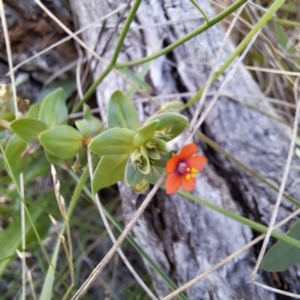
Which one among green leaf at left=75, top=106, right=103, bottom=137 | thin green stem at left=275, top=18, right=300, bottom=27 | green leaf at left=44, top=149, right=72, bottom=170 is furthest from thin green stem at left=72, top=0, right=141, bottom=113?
thin green stem at left=275, top=18, right=300, bottom=27

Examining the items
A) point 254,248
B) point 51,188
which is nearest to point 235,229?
point 254,248

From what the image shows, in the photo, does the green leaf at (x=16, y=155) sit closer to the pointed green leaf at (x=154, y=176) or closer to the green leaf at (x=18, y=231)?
the green leaf at (x=18, y=231)

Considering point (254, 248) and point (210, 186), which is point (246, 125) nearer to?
point (210, 186)

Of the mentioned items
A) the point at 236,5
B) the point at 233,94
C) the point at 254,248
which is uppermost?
the point at 236,5

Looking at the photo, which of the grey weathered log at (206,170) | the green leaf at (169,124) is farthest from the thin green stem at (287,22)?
the green leaf at (169,124)

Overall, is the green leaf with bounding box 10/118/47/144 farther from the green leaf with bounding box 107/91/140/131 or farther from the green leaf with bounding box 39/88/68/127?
the green leaf with bounding box 107/91/140/131

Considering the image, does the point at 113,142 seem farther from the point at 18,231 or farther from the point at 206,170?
the point at 18,231
